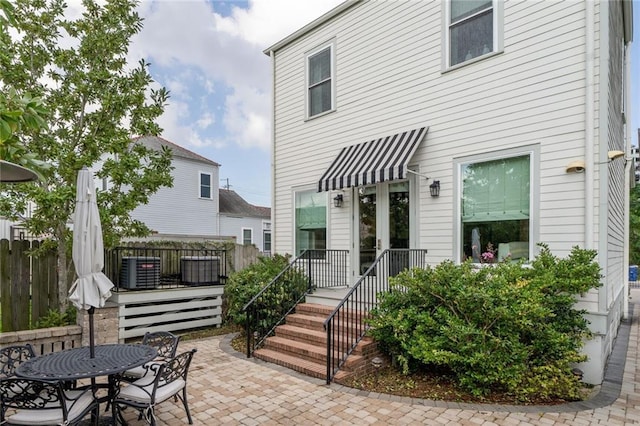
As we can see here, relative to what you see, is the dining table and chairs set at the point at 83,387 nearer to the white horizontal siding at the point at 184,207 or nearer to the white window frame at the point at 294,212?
the white window frame at the point at 294,212

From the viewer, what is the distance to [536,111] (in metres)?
5.82

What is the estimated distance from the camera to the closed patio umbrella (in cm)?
409

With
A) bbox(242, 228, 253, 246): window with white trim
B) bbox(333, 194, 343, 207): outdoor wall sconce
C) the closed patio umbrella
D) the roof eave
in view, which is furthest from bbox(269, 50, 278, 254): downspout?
bbox(242, 228, 253, 246): window with white trim

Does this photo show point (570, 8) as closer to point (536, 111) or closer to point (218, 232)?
point (536, 111)

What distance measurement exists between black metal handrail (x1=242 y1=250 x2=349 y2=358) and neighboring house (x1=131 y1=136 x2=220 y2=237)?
41.6 ft

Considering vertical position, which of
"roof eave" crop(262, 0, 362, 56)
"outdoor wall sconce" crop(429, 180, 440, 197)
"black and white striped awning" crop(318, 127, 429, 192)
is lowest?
"outdoor wall sconce" crop(429, 180, 440, 197)

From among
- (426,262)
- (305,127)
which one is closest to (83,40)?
(305,127)

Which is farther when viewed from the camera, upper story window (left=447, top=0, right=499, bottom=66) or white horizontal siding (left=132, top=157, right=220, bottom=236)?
white horizontal siding (left=132, top=157, right=220, bottom=236)

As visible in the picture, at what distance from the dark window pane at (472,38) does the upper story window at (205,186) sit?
1676 centimetres

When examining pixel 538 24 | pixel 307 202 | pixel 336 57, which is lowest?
pixel 307 202

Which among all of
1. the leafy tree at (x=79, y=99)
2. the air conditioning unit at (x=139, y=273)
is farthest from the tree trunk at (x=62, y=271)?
the air conditioning unit at (x=139, y=273)

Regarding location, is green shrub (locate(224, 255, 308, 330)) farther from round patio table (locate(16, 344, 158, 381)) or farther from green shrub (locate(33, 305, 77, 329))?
round patio table (locate(16, 344, 158, 381))

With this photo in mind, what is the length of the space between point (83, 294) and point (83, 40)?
4.99 m

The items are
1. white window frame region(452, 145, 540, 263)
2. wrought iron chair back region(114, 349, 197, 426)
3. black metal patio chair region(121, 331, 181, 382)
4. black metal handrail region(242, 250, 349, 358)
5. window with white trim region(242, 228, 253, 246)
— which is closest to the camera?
wrought iron chair back region(114, 349, 197, 426)
